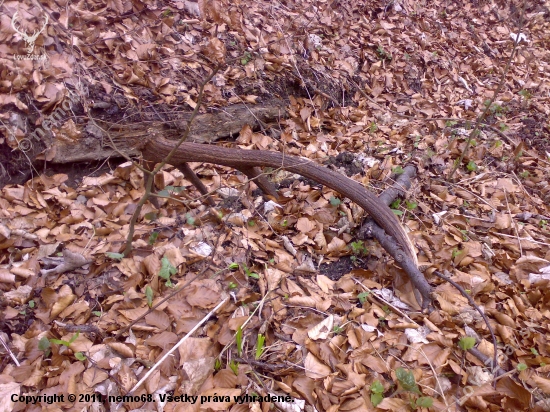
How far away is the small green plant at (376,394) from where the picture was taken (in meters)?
1.58

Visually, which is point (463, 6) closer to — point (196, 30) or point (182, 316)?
point (196, 30)

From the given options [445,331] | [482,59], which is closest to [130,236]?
[445,331]

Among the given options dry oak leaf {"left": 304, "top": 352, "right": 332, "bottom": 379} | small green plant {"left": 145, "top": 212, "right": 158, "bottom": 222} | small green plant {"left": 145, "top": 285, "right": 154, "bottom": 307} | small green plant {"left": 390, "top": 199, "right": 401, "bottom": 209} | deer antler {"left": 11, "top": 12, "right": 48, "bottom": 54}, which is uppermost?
deer antler {"left": 11, "top": 12, "right": 48, "bottom": 54}

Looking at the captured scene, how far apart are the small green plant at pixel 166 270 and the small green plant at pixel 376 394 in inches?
44.1

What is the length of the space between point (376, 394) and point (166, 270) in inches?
47.1

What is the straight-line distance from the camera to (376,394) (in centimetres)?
160

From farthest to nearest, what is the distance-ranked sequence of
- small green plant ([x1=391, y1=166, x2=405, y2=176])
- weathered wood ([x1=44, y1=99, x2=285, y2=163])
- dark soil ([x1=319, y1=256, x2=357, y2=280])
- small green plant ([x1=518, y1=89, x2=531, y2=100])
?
1. small green plant ([x1=518, y1=89, x2=531, y2=100])
2. small green plant ([x1=391, y1=166, x2=405, y2=176])
3. weathered wood ([x1=44, y1=99, x2=285, y2=163])
4. dark soil ([x1=319, y1=256, x2=357, y2=280])

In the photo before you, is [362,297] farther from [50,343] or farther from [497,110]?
[497,110]

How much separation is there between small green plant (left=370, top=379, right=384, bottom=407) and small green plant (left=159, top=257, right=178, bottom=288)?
1.12 m

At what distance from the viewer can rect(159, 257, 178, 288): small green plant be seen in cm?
198

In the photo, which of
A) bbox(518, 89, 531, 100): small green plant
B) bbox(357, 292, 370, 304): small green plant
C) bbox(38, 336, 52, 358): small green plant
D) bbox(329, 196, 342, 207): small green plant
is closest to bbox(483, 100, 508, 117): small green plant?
bbox(518, 89, 531, 100): small green plant

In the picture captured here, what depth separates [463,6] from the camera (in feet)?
17.5

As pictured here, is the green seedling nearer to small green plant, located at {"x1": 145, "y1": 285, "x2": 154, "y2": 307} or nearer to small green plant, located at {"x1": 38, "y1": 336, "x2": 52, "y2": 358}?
small green plant, located at {"x1": 145, "y1": 285, "x2": 154, "y2": 307}

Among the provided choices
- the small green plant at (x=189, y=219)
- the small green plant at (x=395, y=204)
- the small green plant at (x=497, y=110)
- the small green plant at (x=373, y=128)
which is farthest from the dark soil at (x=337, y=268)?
the small green plant at (x=497, y=110)
